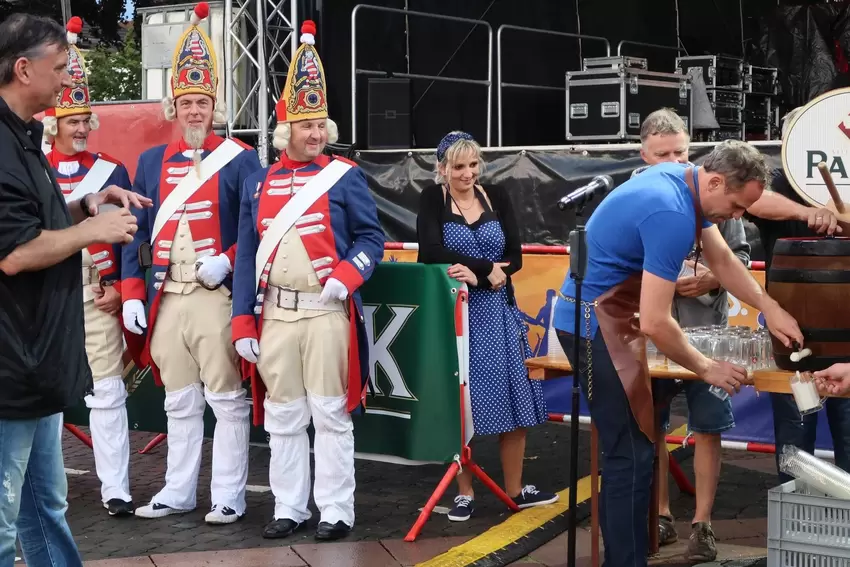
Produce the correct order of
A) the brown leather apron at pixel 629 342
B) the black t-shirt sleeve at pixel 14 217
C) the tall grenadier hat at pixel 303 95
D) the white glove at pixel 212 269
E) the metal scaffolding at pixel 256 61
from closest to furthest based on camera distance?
1. the black t-shirt sleeve at pixel 14 217
2. the brown leather apron at pixel 629 342
3. the tall grenadier hat at pixel 303 95
4. the white glove at pixel 212 269
5. the metal scaffolding at pixel 256 61

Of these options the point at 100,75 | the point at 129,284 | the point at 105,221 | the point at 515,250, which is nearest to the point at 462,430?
the point at 515,250

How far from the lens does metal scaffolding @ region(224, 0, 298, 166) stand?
9.86 m

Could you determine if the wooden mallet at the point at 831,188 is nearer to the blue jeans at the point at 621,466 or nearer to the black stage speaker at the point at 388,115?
the blue jeans at the point at 621,466

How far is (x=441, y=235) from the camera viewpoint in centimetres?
575

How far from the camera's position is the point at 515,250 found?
588 cm

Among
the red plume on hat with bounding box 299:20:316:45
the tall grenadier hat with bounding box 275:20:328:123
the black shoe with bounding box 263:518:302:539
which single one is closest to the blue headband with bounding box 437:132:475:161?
the tall grenadier hat with bounding box 275:20:328:123

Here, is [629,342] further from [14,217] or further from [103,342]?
[103,342]

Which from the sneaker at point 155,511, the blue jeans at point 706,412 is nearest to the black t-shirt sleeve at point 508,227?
the blue jeans at point 706,412

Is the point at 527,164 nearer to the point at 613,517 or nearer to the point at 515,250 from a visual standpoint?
the point at 515,250

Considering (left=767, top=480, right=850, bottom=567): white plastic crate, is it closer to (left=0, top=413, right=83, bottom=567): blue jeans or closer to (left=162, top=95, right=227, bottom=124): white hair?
(left=0, top=413, right=83, bottom=567): blue jeans

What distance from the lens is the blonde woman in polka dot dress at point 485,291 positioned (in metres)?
5.64

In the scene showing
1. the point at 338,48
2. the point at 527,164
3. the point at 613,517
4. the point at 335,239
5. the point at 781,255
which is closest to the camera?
the point at 781,255

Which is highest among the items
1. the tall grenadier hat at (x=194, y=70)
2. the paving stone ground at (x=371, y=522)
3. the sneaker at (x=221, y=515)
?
the tall grenadier hat at (x=194, y=70)

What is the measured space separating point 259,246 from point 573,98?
287 inches
